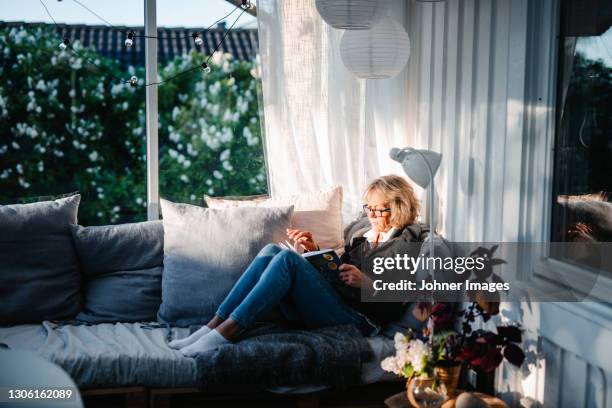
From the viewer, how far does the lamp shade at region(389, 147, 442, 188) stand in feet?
9.41

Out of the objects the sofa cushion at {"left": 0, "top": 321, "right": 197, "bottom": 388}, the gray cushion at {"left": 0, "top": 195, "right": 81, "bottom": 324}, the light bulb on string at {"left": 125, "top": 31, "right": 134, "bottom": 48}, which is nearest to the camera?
the sofa cushion at {"left": 0, "top": 321, "right": 197, "bottom": 388}

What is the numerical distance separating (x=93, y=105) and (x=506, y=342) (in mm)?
2502

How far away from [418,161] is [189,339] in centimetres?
122

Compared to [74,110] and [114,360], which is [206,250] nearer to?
[114,360]

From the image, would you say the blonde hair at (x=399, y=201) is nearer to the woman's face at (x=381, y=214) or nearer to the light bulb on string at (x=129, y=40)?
the woman's face at (x=381, y=214)

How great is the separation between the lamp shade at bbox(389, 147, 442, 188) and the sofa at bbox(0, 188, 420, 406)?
0.58m

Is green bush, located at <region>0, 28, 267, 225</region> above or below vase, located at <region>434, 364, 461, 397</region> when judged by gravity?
above

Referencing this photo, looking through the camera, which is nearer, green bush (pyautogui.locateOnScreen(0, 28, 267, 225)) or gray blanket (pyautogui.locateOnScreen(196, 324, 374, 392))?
gray blanket (pyautogui.locateOnScreen(196, 324, 374, 392))

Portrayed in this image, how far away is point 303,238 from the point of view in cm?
319

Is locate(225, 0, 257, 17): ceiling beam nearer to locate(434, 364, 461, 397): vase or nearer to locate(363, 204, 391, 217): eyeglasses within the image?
locate(363, 204, 391, 217): eyeglasses

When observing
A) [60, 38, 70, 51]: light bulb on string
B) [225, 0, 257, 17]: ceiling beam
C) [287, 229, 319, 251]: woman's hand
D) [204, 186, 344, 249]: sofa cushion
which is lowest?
[287, 229, 319, 251]: woman's hand

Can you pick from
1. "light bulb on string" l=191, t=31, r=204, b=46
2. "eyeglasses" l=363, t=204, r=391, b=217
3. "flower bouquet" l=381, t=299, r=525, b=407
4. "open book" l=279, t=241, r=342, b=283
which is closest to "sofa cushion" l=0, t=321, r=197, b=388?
"open book" l=279, t=241, r=342, b=283

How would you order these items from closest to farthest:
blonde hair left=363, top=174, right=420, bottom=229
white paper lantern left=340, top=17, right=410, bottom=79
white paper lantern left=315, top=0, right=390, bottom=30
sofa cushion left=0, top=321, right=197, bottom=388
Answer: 1. sofa cushion left=0, top=321, right=197, bottom=388
2. white paper lantern left=315, top=0, right=390, bottom=30
3. blonde hair left=363, top=174, right=420, bottom=229
4. white paper lantern left=340, top=17, right=410, bottom=79

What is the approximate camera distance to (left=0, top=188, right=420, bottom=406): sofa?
2812mm
